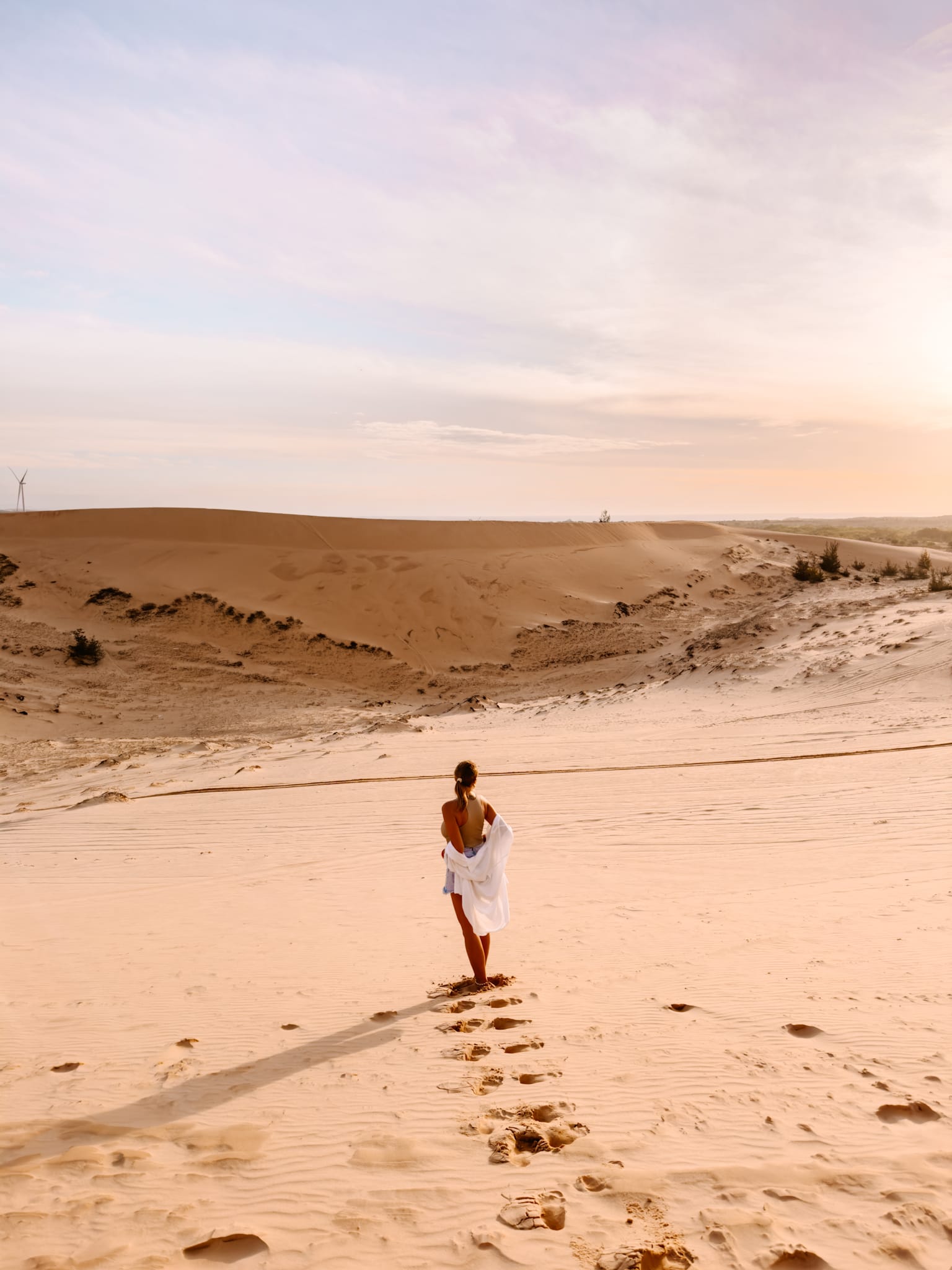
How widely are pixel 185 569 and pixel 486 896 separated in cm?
2527

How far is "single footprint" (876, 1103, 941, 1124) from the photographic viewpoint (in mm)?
3547

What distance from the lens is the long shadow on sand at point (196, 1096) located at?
3.65 m

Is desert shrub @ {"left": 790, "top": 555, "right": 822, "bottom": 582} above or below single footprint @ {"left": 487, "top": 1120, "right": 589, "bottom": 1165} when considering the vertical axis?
above

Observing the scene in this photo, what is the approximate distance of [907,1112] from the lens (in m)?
3.59

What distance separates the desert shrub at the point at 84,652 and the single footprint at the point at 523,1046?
18238 millimetres

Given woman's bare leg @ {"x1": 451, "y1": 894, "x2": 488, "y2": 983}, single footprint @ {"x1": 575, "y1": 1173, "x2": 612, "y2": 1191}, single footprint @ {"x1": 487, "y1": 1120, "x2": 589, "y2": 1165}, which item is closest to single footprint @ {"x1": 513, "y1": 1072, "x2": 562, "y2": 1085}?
single footprint @ {"x1": 487, "y1": 1120, "x2": 589, "y2": 1165}

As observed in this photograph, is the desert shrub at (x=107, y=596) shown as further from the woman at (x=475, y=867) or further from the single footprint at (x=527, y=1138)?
the single footprint at (x=527, y=1138)

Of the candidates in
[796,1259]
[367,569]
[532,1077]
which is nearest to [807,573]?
[367,569]

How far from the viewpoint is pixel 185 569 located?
1116 inches

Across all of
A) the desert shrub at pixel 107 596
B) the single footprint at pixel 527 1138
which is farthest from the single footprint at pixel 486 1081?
the desert shrub at pixel 107 596

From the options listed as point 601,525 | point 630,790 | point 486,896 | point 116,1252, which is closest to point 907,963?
point 486,896

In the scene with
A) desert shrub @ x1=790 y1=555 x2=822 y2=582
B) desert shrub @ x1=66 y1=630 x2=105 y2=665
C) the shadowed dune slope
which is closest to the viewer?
desert shrub @ x1=66 y1=630 x2=105 y2=665

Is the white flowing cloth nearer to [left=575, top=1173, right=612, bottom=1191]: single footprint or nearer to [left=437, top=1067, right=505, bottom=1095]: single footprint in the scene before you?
[left=437, top=1067, right=505, bottom=1095]: single footprint

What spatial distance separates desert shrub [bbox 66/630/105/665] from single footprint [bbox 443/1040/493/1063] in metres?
18.1
